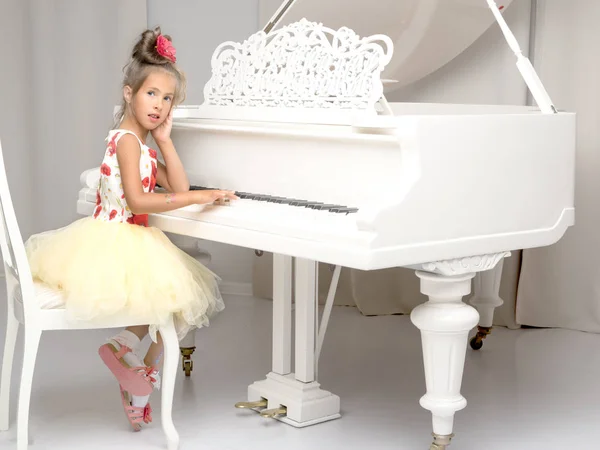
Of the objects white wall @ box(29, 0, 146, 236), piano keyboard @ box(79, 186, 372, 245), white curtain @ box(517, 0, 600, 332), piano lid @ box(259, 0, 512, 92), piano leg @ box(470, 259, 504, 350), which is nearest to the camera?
piano keyboard @ box(79, 186, 372, 245)

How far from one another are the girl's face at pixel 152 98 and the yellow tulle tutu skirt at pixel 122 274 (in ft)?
1.05

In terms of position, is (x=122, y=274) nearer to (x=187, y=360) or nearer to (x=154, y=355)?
(x=154, y=355)

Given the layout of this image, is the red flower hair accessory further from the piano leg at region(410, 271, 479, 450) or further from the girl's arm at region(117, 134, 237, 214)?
the piano leg at region(410, 271, 479, 450)

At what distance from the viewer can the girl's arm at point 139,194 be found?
2801 mm

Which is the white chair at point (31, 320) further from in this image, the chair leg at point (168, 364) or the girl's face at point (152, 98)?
the girl's face at point (152, 98)

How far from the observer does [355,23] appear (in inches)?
142

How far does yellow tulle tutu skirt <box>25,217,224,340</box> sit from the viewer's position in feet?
8.70

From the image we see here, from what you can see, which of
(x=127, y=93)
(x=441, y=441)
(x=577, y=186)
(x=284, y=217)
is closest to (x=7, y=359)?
(x=127, y=93)

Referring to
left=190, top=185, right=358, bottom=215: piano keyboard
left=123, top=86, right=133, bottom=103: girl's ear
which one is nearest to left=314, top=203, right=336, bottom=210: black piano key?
left=190, top=185, right=358, bottom=215: piano keyboard

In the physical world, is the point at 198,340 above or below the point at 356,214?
below

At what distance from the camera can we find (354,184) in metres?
2.67

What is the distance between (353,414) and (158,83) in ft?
4.00

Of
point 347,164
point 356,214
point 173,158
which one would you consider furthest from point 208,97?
point 356,214

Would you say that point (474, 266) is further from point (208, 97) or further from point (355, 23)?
point (355, 23)
